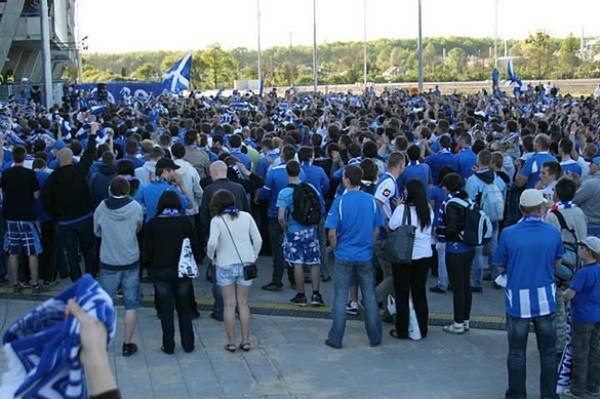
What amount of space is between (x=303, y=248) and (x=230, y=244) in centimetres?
182

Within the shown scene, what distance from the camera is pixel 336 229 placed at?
27.2ft

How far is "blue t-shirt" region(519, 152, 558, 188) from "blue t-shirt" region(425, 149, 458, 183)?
3.61 ft

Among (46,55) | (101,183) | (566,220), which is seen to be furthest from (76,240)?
(46,55)

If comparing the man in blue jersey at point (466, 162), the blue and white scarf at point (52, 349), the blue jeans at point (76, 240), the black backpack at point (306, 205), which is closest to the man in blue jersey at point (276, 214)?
the black backpack at point (306, 205)

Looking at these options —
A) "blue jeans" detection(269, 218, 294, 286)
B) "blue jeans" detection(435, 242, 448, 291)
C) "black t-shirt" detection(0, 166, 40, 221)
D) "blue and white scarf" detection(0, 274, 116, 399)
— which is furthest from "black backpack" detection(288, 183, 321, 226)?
"blue and white scarf" detection(0, 274, 116, 399)

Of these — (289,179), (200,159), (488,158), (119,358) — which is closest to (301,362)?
(119,358)

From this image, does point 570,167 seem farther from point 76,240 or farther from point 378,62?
point 378,62

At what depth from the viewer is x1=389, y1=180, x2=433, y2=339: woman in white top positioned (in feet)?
27.7

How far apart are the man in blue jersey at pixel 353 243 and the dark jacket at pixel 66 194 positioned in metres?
3.61

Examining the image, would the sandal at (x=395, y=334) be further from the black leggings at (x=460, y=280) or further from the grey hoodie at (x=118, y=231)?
the grey hoodie at (x=118, y=231)

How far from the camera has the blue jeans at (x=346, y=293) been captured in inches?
327

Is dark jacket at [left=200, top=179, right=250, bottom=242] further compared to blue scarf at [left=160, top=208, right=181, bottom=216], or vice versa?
dark jacket at [left=200, top=179, right=250, bottom=242]

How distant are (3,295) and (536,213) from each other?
7.18m

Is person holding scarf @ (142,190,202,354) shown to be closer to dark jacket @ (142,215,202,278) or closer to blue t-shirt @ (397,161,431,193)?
dark jacket @ (142,215,202,278)
